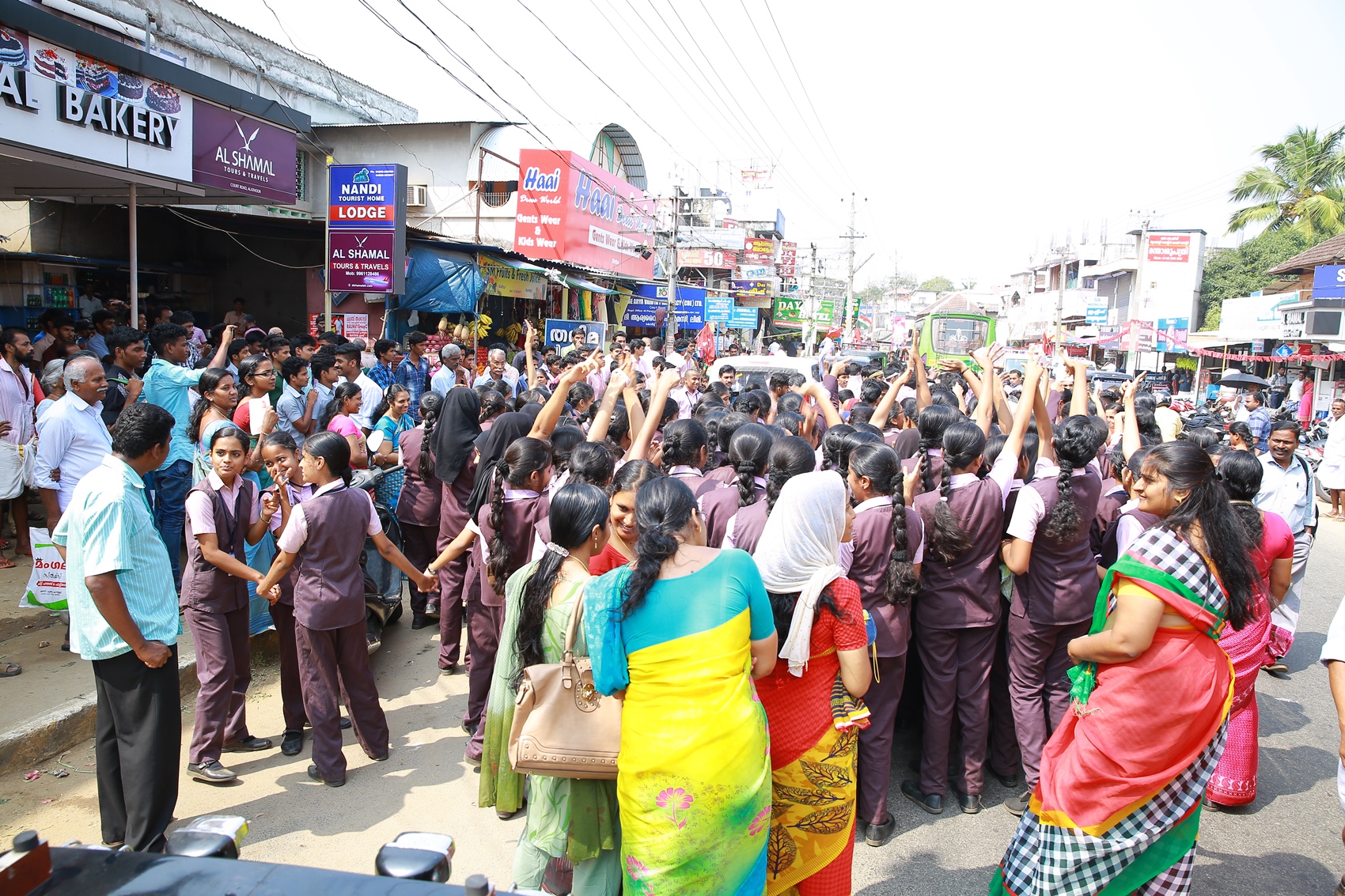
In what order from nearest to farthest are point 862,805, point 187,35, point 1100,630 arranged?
point 1100,630 < point 862,805 < point 187,35

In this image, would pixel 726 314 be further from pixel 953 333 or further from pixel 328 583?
pixel 328 583

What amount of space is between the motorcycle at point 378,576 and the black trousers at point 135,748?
221 centimetres

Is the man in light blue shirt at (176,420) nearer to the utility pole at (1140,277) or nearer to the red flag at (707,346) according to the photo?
the red flag at (707,346)

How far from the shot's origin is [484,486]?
13.3 ft

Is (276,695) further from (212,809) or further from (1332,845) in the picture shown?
(1332,845)

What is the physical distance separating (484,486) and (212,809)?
6.42ft

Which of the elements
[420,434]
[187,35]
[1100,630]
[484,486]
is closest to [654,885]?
[1100,630]

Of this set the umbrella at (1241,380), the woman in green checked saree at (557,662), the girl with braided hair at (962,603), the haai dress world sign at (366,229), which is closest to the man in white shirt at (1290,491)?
the girl with braided hair at (962,603)

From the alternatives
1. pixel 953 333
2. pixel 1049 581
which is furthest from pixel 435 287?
pixel 953 333

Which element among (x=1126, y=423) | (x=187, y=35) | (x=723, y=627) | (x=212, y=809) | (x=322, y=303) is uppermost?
(x=187, y=35)

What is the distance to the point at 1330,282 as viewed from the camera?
20641 mm

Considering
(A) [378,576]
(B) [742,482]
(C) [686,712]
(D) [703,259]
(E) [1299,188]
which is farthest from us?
(D) [703,259]

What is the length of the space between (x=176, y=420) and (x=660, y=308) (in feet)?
64.1

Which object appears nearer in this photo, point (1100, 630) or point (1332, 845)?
point (1100, 630)
